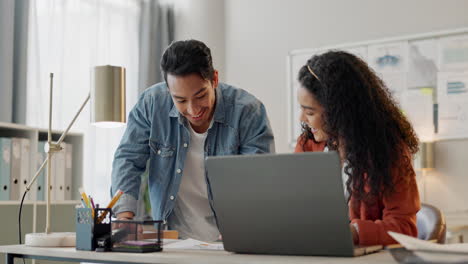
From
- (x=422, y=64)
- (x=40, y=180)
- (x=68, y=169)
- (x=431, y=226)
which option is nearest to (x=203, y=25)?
(x=422, y=64)

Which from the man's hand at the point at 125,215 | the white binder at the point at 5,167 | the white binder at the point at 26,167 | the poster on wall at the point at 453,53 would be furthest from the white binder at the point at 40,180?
the poster on wall at the point at 453,53

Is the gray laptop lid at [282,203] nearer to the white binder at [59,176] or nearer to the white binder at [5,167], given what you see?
the white binder at [5,167]

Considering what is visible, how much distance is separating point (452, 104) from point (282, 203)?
10.5ft

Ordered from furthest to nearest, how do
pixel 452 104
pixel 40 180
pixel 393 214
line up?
1. pixel 452 104
2. pixel 40 180
3. pixel 393 214

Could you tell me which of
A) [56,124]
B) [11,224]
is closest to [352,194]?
[11,224]

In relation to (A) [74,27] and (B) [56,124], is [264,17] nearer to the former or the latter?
(A) [74,27]

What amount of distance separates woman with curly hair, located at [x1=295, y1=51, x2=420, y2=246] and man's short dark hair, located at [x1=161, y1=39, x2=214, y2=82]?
1.25 feet

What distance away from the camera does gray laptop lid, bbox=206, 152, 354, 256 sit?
115cm

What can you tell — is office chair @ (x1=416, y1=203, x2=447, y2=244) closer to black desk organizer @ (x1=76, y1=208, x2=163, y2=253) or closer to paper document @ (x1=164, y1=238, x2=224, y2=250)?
paper document @ (x1=164, y1=238, x2=224, y2=250)

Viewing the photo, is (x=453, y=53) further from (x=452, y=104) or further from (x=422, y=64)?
(x=452, y=104)

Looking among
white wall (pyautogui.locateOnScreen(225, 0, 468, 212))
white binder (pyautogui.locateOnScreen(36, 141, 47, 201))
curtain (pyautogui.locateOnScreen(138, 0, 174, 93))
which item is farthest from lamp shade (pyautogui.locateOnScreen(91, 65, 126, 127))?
white wall (pyautogui.locateOnScreen(225, 0, 468, 212))

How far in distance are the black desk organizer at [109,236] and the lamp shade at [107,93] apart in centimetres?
42

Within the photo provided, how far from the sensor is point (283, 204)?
47.3 inches

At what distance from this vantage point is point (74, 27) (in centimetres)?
404
